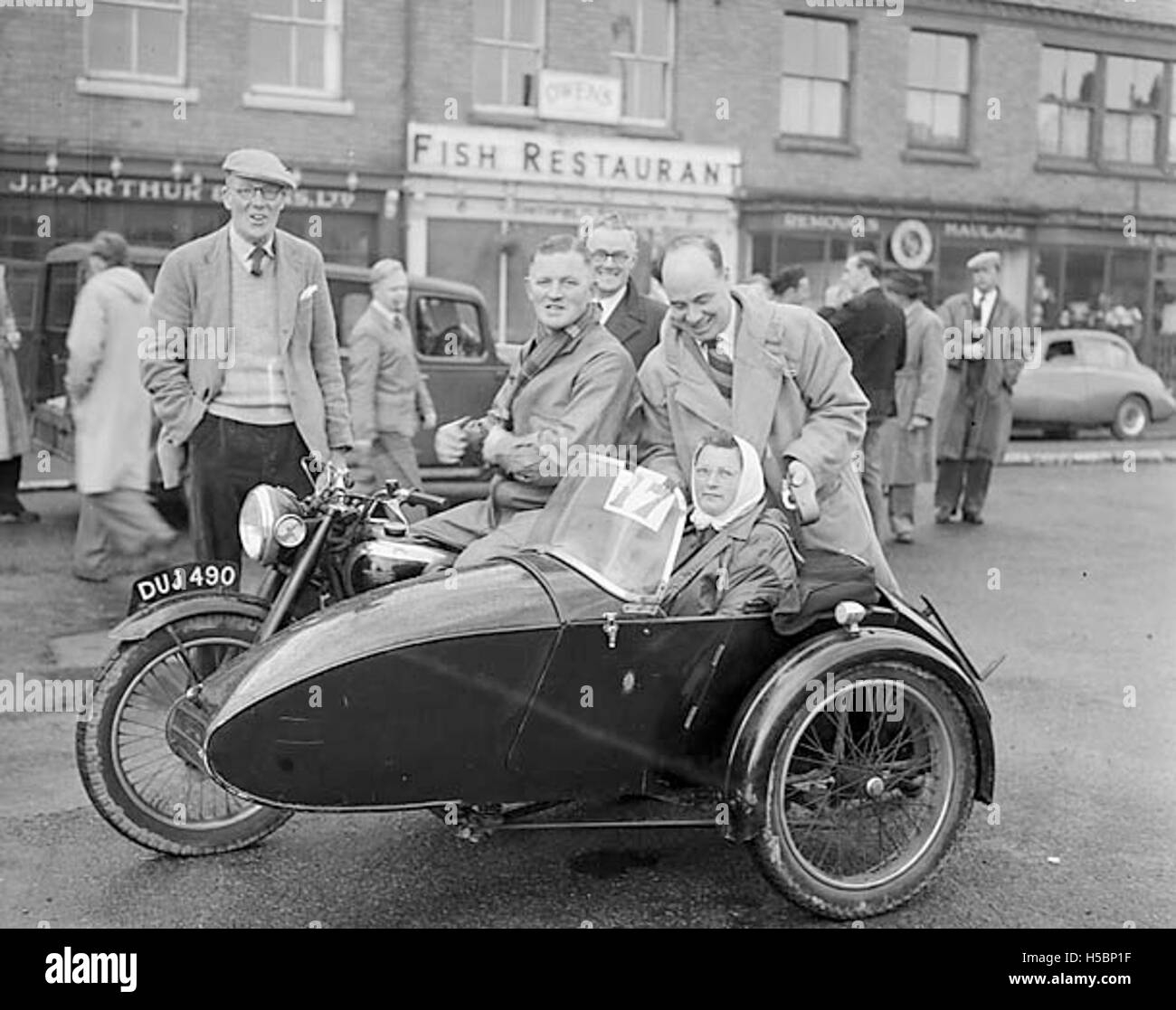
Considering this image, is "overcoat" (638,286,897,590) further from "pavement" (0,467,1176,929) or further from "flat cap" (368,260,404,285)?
"flat cap" (368,260,404,285)

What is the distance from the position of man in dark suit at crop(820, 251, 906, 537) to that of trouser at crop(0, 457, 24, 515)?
5.44 metres

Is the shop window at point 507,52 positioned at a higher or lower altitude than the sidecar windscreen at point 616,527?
higher

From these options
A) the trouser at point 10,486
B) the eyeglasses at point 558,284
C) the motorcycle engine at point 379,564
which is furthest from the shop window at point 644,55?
the motorcycle engine at point 379,564

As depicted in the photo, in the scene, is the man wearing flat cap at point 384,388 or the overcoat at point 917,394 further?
the overcoat at point 917,394

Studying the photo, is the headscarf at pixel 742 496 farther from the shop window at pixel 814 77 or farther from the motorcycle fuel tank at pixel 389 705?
the shop window at pixel 814 77

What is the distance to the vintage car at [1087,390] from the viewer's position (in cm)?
1920

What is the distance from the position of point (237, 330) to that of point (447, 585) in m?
1.94

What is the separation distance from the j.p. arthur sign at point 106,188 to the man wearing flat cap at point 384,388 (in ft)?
22.1

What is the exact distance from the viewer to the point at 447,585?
3816mm

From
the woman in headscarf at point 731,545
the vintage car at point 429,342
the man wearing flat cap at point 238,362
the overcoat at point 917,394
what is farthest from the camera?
the vintage car at point 429,342

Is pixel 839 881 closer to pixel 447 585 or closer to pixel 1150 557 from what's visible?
pixel 447 585

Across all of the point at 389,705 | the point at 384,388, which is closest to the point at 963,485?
the point at 384,388

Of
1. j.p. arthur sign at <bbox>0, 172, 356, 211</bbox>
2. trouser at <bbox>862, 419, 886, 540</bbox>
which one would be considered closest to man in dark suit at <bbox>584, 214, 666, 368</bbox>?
trouser at <bbox>862, 419, 886, 540</bbox>
